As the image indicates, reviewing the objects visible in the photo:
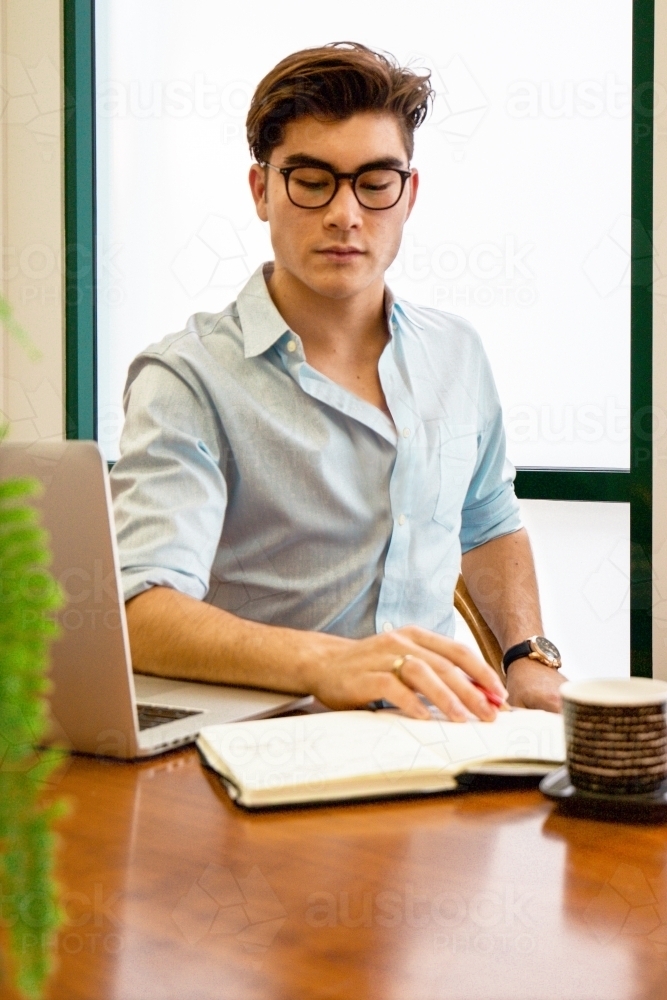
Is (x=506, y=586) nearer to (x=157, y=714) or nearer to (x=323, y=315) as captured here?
(x=323, y=315)

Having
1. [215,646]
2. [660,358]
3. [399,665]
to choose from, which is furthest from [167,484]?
[660,358]

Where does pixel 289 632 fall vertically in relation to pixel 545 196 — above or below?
below

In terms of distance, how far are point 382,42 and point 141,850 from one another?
2.26 meters

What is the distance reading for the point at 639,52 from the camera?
217 cm

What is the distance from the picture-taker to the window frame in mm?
2168

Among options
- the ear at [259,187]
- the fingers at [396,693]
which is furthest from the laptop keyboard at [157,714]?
the ear at [259,187]

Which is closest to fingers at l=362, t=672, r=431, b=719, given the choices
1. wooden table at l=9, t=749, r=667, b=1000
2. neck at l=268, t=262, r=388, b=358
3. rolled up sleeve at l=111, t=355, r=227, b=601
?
wooden table at l=9, t=749, r=667, b=1000

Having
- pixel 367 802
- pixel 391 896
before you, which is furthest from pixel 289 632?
pixel 391 896

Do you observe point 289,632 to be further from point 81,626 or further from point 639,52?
point 639,52

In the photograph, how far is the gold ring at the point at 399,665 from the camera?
0.95m

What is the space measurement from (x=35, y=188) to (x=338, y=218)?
1502mm

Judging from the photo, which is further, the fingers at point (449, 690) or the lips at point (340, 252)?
the lips at point (340, 252)

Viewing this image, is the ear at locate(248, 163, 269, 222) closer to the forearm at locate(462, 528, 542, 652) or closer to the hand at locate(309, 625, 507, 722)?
the forearm at locate(462, 528, 542, 652)

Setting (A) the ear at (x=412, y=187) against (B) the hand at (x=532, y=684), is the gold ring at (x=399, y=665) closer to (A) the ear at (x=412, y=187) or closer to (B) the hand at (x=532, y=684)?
(B) the hand at (x=532, y=684)
